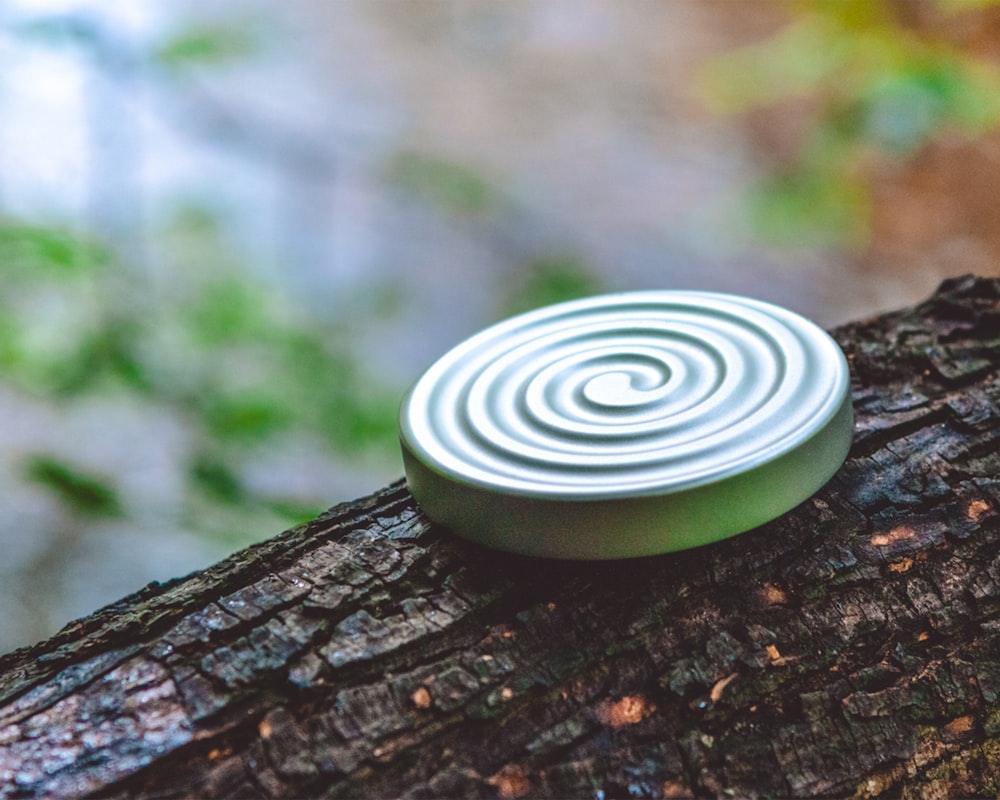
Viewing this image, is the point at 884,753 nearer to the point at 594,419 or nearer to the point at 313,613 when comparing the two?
the point at 594,419

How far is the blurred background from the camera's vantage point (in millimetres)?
3004

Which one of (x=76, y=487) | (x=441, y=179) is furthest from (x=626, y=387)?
(x=441, y=179)

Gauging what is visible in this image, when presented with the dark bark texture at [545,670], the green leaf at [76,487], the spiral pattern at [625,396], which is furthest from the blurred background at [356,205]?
the dark bark texture at [545,670]

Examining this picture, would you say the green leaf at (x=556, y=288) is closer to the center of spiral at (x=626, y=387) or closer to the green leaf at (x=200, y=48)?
the green leaf at (x=200, y=48)

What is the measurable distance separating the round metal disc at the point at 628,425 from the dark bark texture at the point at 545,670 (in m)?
0.09

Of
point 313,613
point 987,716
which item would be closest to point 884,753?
point 987,716

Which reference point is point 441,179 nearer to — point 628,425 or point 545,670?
point 628,425

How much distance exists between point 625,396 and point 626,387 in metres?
0.03

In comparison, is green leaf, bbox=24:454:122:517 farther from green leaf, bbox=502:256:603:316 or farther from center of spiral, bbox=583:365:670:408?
green leaf, bbox=502:256:603:316

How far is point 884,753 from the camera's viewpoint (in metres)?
1.15

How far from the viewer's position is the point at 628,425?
1326 millimetres

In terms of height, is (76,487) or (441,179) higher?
(441,179)

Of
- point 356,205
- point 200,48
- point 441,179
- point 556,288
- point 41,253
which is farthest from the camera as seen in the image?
point 356,205

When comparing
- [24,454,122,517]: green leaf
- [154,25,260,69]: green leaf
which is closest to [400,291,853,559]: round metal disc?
[24,454,122,517]: green leaf
